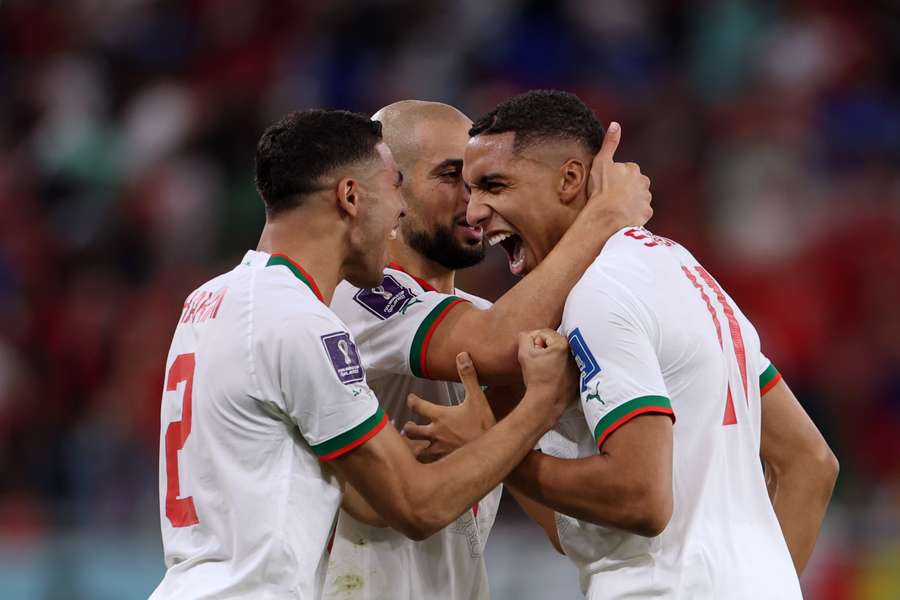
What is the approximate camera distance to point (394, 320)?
4.36 meters

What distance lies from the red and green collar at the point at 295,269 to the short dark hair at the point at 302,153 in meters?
0.19

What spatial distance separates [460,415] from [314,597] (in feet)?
2.35

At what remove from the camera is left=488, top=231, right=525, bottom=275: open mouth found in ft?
14.0

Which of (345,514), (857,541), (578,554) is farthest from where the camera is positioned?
(857,541)

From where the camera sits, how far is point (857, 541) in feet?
23.6

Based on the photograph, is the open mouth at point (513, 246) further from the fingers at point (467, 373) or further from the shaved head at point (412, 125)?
the shaved head at point (412, 125)

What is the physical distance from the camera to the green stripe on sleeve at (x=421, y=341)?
167 inches

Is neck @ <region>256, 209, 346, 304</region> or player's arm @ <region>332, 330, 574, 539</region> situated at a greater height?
neck @ <region>256, 209, 346, 304</region>

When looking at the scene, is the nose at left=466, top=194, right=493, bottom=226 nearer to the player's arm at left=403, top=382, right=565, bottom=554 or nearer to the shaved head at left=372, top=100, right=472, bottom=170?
the player's arm at left=403, top=382, right=565, bottom=554

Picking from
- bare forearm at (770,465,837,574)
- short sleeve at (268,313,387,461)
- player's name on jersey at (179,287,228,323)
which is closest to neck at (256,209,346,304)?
player's name on jersey at (179,287,228,323)

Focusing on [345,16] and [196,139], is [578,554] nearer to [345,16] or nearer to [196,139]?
[196,139]

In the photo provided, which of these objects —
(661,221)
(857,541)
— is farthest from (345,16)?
(857,541)

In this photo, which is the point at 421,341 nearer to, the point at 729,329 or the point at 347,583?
the point at 347,583

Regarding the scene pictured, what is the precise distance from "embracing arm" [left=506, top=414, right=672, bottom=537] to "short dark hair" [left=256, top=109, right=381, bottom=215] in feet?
3.94
